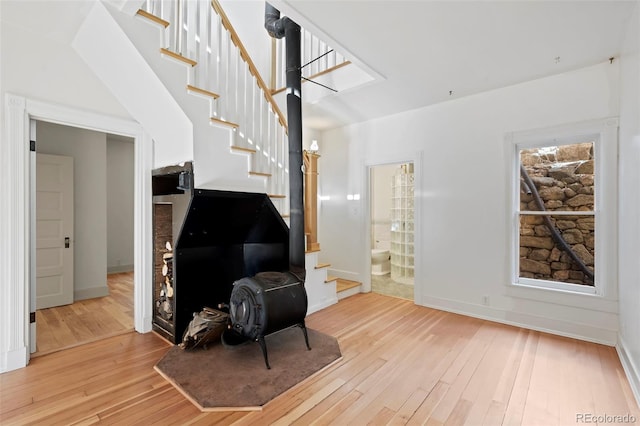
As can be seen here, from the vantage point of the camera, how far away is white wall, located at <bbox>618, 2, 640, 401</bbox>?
82.9 inches

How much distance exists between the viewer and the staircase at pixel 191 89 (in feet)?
7.63

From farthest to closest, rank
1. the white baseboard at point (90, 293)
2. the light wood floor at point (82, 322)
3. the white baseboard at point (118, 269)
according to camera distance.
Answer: the white baseboard at point (118, 269), the white baseboard at point (90, 293), the light wood floor at point (82, 322)

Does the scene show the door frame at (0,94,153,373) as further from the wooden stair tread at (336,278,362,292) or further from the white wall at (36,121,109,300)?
the wooden stair tread at (336,278,362,292)

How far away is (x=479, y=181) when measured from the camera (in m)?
3.57

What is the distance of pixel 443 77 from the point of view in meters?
3.18

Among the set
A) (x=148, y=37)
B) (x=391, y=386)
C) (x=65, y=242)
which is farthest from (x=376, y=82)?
(x=65, y=242)

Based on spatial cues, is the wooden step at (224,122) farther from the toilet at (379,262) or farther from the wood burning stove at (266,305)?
the toilet at (379,262)

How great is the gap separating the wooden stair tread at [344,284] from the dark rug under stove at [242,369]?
1433mm

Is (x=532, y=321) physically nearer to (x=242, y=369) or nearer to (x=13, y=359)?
(x=242, y=369)

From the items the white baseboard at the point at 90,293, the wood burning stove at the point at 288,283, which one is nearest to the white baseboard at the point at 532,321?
the wood burning stove at the point at 288,283

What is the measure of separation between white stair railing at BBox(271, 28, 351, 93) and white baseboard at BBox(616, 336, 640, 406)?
3.72 metres

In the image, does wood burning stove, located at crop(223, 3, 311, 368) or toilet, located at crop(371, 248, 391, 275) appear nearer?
wood burning stove, located at crop(223, 3, 311, 368)

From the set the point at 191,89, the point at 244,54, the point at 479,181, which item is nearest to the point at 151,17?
the point at 191,89

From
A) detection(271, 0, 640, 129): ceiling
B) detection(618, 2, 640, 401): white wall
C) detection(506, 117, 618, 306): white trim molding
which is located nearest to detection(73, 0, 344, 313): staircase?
detection(271, 0, 640, 129): ceiling
